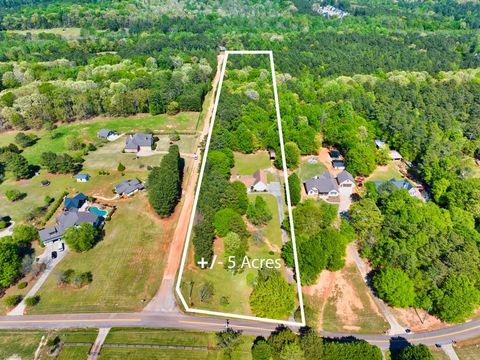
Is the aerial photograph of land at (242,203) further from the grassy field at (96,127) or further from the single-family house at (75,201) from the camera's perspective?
the grassy field at (96,127)

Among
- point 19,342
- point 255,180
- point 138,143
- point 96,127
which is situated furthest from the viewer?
point 96,127

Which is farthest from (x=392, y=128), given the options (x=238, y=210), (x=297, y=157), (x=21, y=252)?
(x=21, y=252)

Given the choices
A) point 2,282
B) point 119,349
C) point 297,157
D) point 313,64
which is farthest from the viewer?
point 313,64

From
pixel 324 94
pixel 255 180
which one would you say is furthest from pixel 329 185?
pixel 324 94

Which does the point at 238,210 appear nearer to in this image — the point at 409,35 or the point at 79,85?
the point at 79,85

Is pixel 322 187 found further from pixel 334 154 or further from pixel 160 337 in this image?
pixel 160 337

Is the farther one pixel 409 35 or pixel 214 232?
pixel 409 35

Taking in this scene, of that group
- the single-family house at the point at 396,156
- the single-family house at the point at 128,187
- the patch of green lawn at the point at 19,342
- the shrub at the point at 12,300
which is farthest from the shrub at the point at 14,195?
the single-family house at the point at 396,156

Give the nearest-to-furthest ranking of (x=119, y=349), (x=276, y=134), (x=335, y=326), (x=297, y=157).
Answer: (x=119, y=349) → (x=335, y=326) → (x=297, y=157) → (x=276, y=134)
